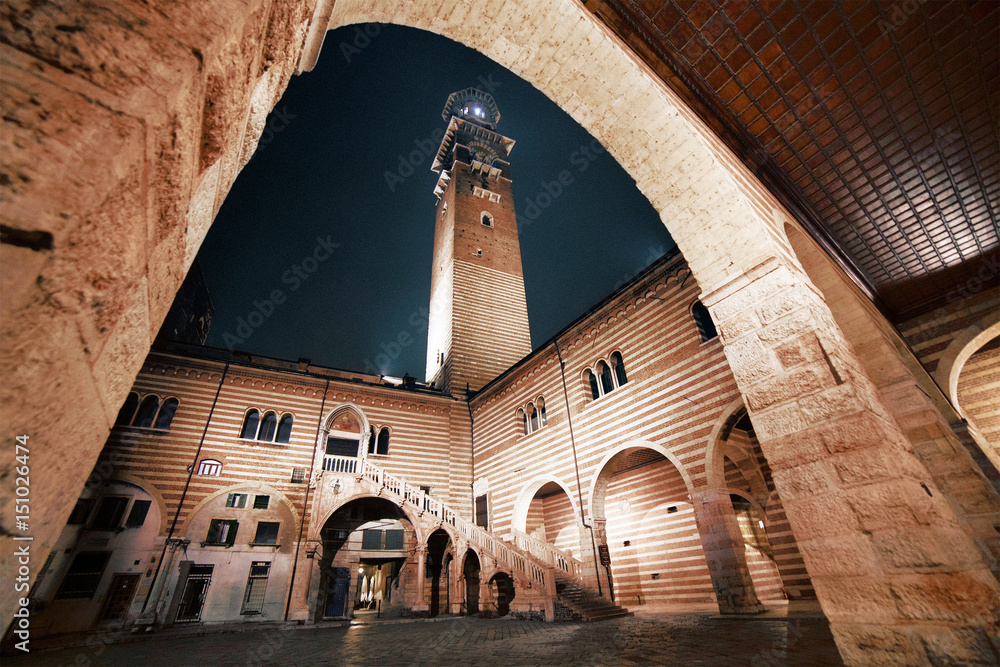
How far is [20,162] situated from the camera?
721 mm

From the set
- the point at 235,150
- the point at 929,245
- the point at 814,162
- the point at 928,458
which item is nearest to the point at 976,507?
the point at 928,458

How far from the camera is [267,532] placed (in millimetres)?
12758

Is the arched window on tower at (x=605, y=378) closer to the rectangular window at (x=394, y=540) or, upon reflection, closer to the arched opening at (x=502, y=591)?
the arched opening at (x=502, y=591)

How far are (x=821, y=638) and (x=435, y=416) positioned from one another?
14039mm

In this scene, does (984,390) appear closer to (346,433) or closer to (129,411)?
(346,433)

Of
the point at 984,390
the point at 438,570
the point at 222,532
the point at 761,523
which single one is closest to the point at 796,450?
the point at 761,523

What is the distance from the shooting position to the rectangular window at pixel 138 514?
11.6 m

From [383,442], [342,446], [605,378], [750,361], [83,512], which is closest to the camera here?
[750,361]

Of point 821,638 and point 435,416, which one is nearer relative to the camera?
point 821,638

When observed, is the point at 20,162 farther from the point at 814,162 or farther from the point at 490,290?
the point at 490,290

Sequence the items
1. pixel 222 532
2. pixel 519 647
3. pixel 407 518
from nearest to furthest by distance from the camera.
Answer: pixel 519 647 → pixel 222 532 → pixel 407 518

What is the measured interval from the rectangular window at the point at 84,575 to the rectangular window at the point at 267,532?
3.57 meters

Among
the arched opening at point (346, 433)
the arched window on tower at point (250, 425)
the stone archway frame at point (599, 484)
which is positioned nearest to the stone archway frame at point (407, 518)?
the arched opening at point (346, 433)

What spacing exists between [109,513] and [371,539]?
25.9 feet
